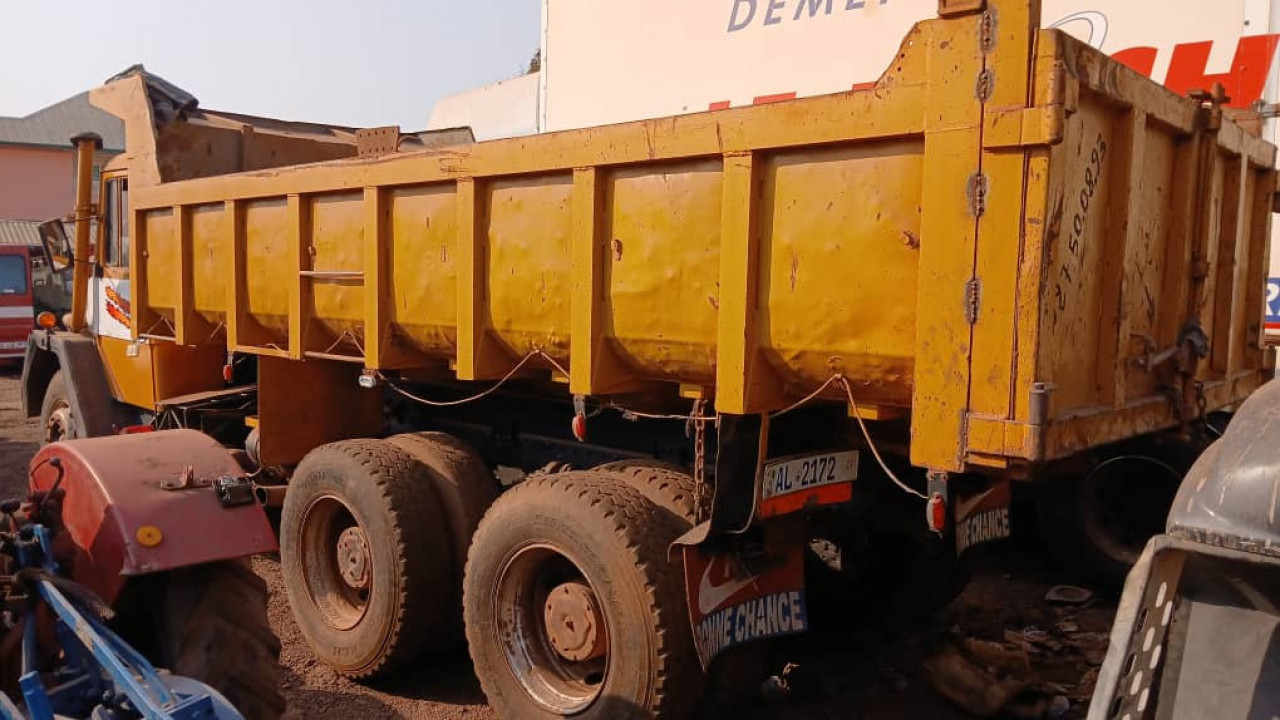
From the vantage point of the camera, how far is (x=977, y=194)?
9.37ft

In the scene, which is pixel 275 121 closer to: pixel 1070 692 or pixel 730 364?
pixel 730 364

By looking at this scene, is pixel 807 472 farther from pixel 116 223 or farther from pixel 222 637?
pixel 116 223

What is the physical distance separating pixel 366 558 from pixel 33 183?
40883 millimetres

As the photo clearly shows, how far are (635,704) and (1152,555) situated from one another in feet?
7.57

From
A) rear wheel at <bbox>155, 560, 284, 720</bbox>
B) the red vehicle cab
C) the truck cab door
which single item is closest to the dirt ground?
rear wheel at <bbox>155, 560, 284, 720</bbox>

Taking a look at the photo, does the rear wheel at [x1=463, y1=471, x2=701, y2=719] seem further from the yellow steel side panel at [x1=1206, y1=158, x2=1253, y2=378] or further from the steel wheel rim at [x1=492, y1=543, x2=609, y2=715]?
the yellow steel side panel at [x1=1206, y1=158, x2=1253, y2=378]

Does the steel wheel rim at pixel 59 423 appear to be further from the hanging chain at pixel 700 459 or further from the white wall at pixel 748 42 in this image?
the hanging chain at pixel 700 459

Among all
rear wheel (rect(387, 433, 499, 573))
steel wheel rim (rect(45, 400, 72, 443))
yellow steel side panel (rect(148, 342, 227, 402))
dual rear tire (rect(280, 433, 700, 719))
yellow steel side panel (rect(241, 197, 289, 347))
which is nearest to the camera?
dual rear tire (rect(280, 433, 700, 719))

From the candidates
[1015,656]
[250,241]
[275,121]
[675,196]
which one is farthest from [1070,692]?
[275,121]

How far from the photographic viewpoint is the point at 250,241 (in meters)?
5.59

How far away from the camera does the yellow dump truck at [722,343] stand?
2.93m

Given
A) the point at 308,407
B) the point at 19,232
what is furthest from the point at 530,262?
the point at 19,232

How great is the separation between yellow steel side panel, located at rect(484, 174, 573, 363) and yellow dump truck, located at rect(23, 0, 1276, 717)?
0.01 m

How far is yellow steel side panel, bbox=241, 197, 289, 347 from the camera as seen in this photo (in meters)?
5.37
